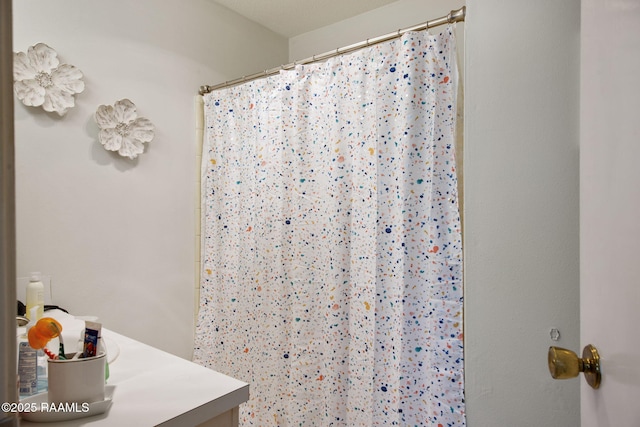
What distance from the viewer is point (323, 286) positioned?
1740mm

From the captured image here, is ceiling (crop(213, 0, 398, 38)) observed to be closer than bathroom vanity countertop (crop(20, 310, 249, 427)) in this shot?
No

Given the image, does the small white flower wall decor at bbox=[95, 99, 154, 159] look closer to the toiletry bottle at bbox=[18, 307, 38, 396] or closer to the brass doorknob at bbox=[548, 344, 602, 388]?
the toiletry bottle at bbox=[18, 307, 38, 396]

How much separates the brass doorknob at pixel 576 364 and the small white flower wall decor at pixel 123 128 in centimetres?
185

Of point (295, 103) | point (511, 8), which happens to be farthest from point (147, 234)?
point (511, 8)

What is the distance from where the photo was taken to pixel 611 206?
0.53 metres

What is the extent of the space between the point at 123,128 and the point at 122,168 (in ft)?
0.62

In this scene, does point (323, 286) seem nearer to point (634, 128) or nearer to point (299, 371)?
point (299, 371)

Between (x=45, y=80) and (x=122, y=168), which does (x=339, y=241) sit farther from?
(x=45, y=80)

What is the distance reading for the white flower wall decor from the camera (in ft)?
4.98

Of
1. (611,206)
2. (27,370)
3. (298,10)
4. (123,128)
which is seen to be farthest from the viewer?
(298,10)

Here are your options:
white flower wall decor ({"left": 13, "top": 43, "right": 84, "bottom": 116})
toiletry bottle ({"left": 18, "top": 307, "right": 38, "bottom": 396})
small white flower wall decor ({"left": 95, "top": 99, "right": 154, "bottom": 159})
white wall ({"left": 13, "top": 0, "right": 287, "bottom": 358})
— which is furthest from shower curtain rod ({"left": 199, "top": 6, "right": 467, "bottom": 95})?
toiletry bottle ({"left": 18, "top": 307, "right": 38, "bottom": 396})

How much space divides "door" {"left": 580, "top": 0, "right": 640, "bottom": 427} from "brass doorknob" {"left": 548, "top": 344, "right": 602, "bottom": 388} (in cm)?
1

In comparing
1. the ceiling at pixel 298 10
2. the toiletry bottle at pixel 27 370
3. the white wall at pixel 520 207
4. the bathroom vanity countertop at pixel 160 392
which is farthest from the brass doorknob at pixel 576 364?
the ceiling at pixel 298 10

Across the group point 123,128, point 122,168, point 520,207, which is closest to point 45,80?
point 123,128
